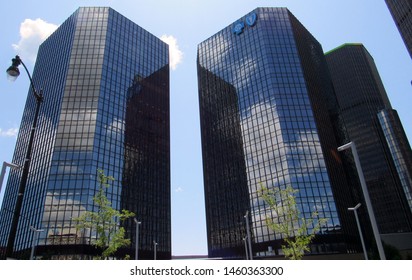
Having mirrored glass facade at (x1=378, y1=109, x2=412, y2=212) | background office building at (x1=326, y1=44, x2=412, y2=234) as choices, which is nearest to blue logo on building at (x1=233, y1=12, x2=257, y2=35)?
background office building at (x1=326, y1=44, x2=412, y2=234)

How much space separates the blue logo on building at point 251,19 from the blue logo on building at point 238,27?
7.78ft

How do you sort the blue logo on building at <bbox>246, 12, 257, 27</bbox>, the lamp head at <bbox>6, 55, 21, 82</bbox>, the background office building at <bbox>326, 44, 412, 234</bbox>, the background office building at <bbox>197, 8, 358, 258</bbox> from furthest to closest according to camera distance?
the background office building at <bbox>326, 44, 412, 234</bbox> → the blue logo on building at <bbox>246, 12, 257, 27</bbox> → the background office building at <bbox>197, 8, 358, 258</bbox> → the lamp head at <bbox>6, 55, 21, 82</bbox>

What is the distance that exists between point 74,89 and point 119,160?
2420 cm

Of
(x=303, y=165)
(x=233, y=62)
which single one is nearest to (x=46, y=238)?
(x=303, y=165)

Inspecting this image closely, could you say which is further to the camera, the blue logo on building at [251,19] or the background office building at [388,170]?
the background office building at [388,170]

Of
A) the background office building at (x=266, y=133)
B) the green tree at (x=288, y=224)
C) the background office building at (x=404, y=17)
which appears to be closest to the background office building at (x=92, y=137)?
the background office building at (x=266, y=133)

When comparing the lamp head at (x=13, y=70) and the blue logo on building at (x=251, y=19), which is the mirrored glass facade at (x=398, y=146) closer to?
the blue logo on building at (x=251, y=19)

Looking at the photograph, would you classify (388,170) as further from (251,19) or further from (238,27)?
(238,27)

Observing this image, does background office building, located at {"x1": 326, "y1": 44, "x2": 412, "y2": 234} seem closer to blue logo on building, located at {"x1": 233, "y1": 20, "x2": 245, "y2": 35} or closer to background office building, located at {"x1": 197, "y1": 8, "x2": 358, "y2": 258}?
background office building, located at {"x1": 197, "y1": 8, "x2": 358, "y2": 258}

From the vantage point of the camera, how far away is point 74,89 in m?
94.2

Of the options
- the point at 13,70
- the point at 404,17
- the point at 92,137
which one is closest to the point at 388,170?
the point at 404,17

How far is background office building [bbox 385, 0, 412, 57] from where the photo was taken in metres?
122

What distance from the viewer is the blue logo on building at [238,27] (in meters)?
114

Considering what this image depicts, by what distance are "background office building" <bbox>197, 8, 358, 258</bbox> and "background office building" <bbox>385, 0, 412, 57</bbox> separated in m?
32.5
